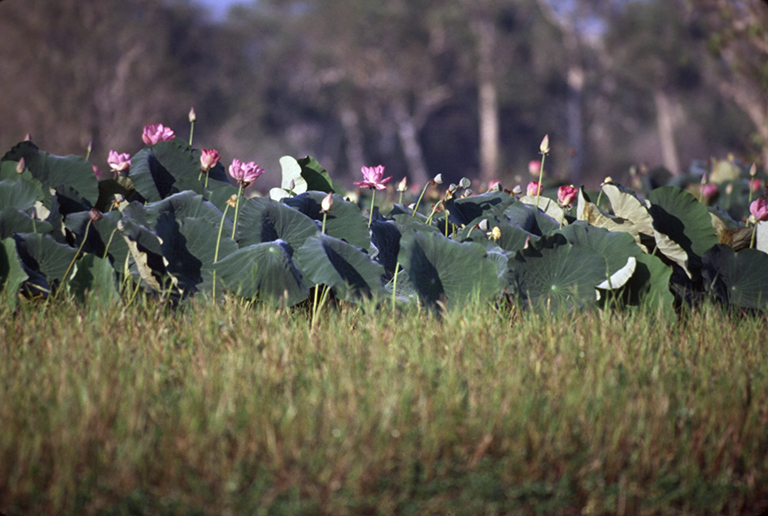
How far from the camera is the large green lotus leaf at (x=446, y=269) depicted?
2570 mm

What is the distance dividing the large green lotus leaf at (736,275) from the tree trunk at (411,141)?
76.8 feet

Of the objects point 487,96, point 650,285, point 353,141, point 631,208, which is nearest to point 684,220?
point 631,208

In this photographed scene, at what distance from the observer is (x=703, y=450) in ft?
5.78

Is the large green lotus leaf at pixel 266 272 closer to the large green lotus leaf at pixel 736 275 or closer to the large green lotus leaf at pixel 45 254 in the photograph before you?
the large green lotus leaf at pixel 45 254

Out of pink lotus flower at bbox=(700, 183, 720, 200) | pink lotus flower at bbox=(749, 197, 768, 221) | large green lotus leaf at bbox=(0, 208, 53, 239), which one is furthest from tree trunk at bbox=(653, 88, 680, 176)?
large green lotus leaf at bbox=(0, 208, 53, 239)

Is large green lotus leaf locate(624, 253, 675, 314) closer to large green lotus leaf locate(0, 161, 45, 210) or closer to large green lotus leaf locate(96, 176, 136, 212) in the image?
large green lotus leaf locate(96, 176, 136, 212)

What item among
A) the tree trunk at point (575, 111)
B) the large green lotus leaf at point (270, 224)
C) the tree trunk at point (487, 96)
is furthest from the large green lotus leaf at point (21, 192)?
the tree trunk at point (575, 111)

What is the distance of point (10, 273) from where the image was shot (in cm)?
248

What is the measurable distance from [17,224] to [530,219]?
2047 millimetres

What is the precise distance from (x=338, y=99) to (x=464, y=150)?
19.2 ft

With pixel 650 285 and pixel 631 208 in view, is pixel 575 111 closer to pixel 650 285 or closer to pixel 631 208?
pixel 631 208

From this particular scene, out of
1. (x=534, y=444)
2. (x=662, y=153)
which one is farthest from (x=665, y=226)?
(x=662, y=153)

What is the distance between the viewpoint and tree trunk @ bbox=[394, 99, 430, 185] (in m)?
26.5

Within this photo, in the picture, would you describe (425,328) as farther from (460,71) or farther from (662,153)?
(662,153)
